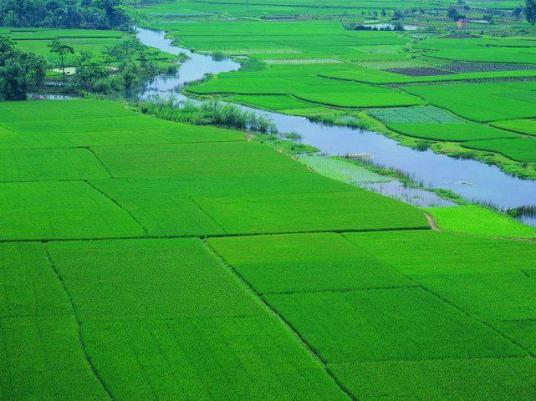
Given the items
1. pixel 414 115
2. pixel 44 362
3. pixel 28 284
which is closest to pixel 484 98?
pixel 414 115

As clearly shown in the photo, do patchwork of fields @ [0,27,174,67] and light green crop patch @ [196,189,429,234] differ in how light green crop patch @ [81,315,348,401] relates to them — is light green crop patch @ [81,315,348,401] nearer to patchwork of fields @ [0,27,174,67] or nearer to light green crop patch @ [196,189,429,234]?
light green crop patch @ [196,189,429,234]

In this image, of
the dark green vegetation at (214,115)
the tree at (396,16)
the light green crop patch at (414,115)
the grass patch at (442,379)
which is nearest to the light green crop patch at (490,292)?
the grass patch at (442,379)

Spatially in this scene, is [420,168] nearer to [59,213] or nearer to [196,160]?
[196,160]

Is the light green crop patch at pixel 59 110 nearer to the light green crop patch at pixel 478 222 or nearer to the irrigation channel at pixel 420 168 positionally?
the irrigation channel at pixel 420 168

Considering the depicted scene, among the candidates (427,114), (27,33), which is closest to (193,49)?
(27,33)

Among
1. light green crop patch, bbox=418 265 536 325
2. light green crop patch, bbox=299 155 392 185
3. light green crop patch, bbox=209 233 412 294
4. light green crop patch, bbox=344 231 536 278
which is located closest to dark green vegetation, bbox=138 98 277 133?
light green crop patch, bbox=299 155 392 185

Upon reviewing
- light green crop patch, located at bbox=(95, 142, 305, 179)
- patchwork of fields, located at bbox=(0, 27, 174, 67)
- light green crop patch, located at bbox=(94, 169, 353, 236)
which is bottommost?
patchwork of fields, located at bbox=(0, 27, 174, 67)
